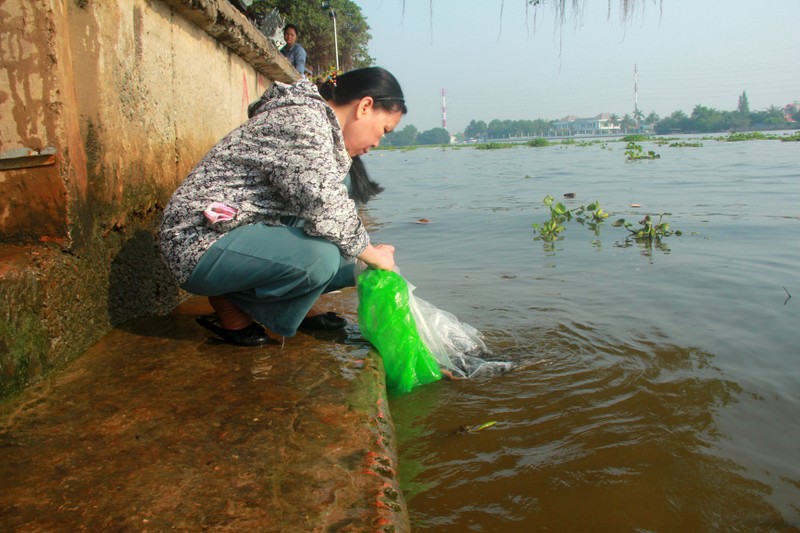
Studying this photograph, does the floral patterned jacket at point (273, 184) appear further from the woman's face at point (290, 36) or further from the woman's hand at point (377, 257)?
the woman's face at point (290, 36)

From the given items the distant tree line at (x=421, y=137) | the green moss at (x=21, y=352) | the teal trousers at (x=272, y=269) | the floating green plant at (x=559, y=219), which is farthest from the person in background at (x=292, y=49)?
the distant tree line at (x=421, y=137)

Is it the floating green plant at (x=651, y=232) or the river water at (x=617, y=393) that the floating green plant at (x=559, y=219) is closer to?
the river water at (x=617, y=393)

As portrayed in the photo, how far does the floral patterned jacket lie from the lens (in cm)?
199

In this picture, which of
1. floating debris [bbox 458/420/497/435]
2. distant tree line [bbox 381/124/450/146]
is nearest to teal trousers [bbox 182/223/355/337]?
floating debris [bbox 458/420/497/435]

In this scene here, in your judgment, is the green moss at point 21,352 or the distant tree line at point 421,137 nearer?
the green moss at point 21,352

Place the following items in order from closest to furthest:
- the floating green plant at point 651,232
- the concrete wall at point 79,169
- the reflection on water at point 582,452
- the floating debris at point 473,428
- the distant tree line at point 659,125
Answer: the reflection on water at point 582,452
the concrete wall at point 79,169
the floating debris at point 473,428
the floating green plant at point 651,232
the distant tree line at point 659,125

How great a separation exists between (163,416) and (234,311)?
66 cm

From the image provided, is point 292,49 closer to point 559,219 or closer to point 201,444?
point 559,219

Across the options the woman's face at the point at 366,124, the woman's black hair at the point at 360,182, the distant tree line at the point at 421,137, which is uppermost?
the distant tree line at the point at 421,137

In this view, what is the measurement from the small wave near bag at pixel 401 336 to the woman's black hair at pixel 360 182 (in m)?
0.57

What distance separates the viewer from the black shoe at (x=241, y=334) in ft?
7.23

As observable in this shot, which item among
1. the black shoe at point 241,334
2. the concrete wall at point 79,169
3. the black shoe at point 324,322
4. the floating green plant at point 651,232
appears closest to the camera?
the concrete wall at point 79,169

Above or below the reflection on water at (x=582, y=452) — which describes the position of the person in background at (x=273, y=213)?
above

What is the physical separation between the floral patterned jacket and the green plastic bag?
185 mm
